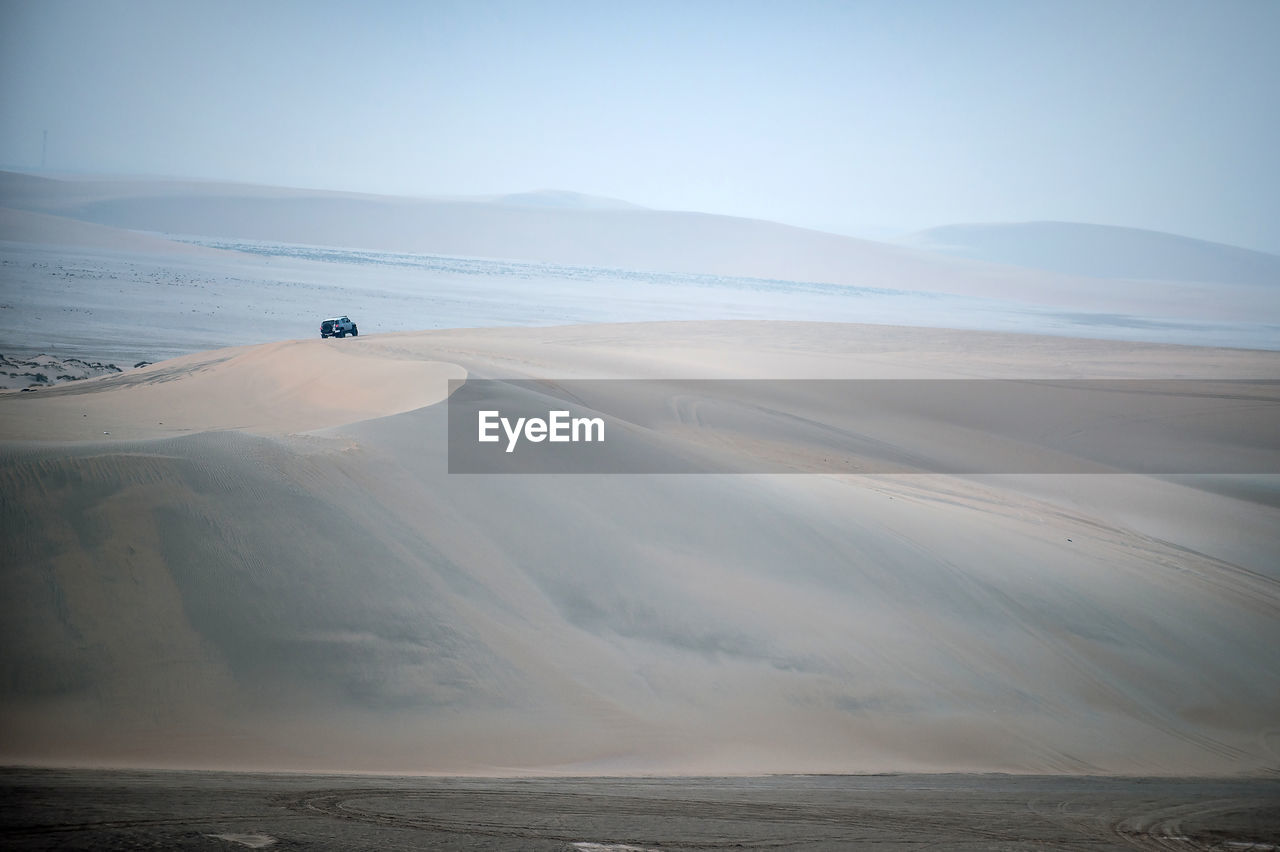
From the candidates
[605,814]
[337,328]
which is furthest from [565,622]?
[337,328]

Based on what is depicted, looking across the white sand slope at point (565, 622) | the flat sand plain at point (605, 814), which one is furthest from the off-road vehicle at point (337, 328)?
the flat sand plain at point (605, 814)

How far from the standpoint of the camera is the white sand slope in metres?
5.57

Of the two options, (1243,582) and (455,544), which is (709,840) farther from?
(1243,582)

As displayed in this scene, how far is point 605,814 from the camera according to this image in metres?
4.31

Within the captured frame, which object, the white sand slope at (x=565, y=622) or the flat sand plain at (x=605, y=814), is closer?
the flat sand plain at (x=605, y=814)

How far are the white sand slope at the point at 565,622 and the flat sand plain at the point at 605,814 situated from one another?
61cm

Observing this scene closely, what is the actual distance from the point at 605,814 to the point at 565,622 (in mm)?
2945

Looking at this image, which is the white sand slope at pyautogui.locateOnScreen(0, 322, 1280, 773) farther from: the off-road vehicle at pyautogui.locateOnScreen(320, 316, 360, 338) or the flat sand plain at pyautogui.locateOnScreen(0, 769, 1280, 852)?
the off-road vehicle at pyautogui.locateOnScreen(320, 316, 360, 338)

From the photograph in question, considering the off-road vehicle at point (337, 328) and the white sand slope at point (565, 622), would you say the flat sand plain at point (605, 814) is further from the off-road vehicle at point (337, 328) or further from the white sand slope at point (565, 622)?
the off-road vehicle at point (337, 328)

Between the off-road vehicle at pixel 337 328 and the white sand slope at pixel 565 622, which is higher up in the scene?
the off-road vehicle at pixel 337 328

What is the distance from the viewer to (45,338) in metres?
21.4

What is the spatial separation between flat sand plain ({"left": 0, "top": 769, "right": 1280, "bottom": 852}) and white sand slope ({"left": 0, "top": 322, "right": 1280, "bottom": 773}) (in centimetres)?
61

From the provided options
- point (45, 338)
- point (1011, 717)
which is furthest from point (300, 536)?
point (45, 338)

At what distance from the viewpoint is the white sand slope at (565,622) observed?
18.3 ft
